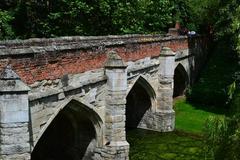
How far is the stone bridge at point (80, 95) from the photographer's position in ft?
30.9

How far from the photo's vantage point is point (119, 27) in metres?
25.4

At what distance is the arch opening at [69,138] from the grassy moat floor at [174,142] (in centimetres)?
222

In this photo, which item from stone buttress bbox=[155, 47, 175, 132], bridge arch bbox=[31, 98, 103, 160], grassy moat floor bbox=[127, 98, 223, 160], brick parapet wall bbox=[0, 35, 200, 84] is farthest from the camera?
stone buttress bbox=[155, 47, 175, 132]

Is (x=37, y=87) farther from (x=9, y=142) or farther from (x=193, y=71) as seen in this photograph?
(x=193, y=71)

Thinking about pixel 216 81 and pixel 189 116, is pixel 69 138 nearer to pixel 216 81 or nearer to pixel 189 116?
pixel 189 116

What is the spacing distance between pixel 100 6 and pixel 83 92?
498 inches

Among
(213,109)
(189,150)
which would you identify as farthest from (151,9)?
(189,150)

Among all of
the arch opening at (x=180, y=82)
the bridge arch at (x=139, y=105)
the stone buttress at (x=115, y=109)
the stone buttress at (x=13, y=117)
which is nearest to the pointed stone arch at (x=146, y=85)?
the bridge arch at (x=139, y=105)

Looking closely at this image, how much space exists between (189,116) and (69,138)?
8.28 m

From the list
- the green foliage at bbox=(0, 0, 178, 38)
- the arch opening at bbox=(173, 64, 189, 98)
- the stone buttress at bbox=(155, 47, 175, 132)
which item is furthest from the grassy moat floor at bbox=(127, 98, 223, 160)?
the green foliage at bbox=(0, 0, 178, 38)

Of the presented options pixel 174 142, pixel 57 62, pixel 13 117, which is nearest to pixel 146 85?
pixel 174 142

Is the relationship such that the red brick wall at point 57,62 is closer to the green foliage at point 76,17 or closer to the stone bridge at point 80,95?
the stone bridge at point 80,95

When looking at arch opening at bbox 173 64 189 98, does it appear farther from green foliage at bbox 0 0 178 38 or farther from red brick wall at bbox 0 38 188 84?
red brick wall at bbox 0 38 188 84

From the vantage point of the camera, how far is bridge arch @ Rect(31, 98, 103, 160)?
13586mm
